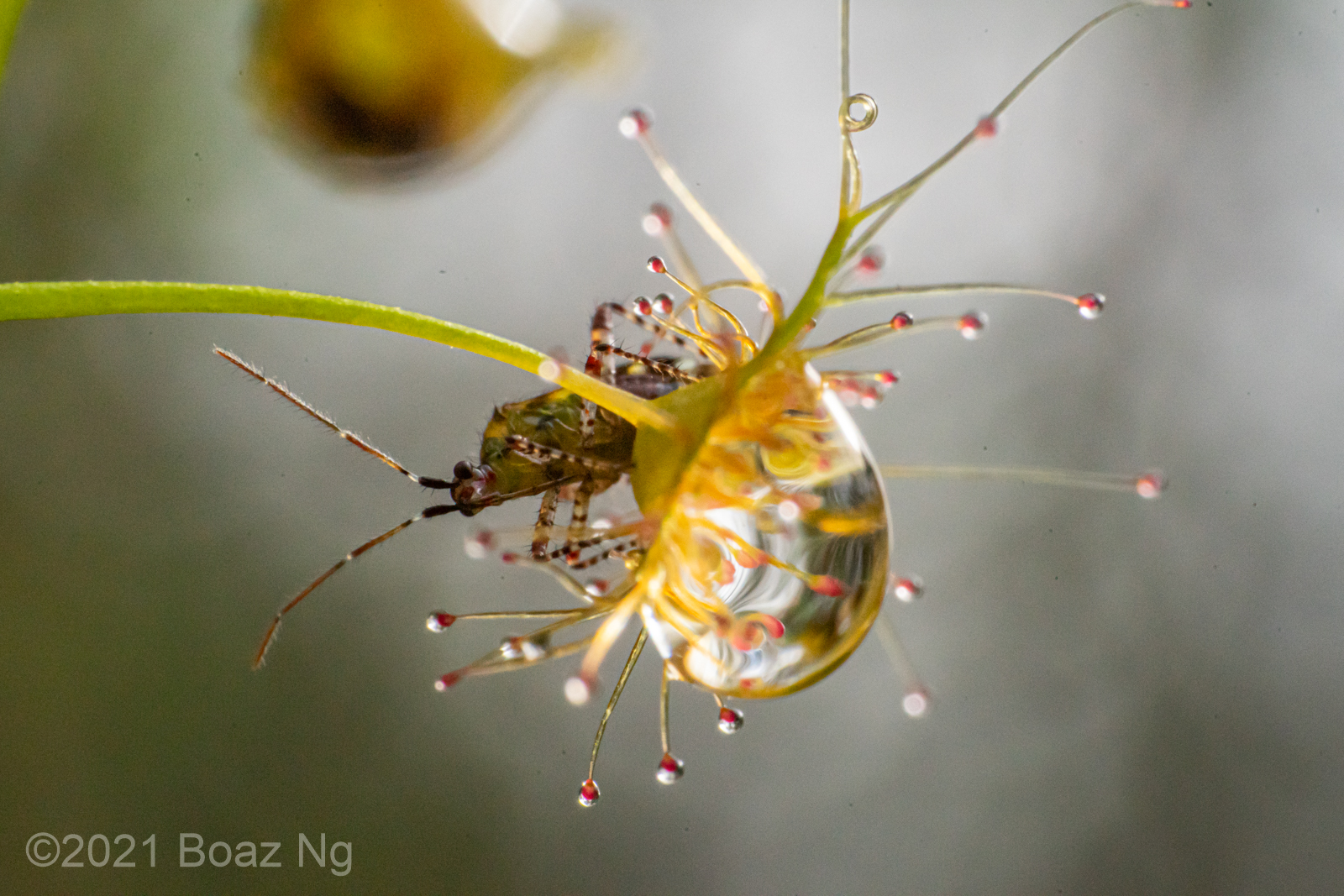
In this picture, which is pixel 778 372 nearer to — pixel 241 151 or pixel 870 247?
pixel 870 247

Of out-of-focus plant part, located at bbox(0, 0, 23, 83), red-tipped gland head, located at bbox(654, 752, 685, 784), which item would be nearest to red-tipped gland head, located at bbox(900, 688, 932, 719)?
red-tipped gland head, located at bbox(654, 752, 685, 784)

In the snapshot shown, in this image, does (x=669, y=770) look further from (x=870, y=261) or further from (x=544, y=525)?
(x=870, y=261)

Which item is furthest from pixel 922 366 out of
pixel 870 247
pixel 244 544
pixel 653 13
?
pixel 244 544

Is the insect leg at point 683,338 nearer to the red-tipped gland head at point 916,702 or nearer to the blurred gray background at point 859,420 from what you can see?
the red-tipped gland head at point 916,702

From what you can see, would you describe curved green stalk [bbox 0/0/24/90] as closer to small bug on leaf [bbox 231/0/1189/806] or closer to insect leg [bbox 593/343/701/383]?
small bug on leaf [bbox 231/0/1189/806]

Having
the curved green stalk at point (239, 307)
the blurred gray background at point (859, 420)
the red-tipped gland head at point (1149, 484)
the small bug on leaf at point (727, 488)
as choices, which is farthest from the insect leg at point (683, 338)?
the blurred gray background at point (859, 420)
